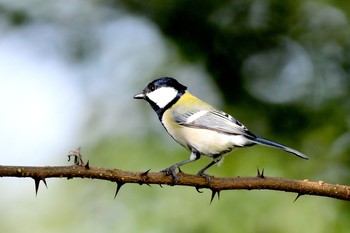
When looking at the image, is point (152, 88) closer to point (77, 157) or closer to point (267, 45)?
point (77, 157)

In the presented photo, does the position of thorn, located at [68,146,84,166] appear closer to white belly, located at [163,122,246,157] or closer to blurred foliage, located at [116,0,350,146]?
white belly, located at [163,122,246,157]

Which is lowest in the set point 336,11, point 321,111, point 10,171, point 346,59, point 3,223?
point 10,171

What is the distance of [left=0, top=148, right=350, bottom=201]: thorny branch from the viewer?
6.17 ft

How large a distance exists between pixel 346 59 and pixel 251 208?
6.67 ft

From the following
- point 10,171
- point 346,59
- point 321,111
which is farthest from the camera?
point 346,59

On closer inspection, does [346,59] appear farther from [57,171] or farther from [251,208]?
[57,171]

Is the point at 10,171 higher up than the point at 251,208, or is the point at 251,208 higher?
the point at 251,208

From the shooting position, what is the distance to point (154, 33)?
21.1 ft

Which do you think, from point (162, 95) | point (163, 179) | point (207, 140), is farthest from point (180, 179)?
point (162, 95)

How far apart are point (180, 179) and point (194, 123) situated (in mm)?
1068

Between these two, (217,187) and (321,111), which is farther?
(321,111)

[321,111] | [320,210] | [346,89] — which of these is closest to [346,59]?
[346,89]

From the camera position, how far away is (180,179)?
2.22 m

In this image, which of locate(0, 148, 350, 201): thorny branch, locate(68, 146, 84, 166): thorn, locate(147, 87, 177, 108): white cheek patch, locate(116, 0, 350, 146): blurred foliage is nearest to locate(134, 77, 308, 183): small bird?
locate(147, 87, 177, 108): white cheek patch
